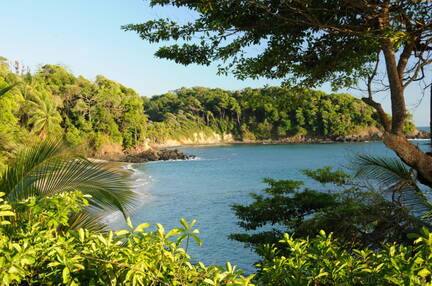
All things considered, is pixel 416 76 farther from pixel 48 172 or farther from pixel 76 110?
pixel 76 110

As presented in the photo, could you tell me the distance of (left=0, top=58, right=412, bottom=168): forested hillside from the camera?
48625 mm

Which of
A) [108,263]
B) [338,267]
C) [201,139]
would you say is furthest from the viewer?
[201,139]

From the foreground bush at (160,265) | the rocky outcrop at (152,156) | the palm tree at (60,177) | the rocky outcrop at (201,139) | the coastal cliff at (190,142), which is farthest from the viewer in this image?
the rocky outcrop at (201,139)

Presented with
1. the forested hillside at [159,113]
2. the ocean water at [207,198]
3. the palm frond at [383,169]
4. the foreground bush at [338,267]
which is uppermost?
the forested hillside at [159,113]

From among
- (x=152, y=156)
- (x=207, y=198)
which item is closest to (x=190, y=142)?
(x=152, y=156)

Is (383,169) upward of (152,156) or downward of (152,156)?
upward

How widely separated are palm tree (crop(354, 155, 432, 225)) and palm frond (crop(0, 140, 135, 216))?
325 cm

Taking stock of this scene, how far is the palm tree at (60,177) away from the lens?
14.4 feet

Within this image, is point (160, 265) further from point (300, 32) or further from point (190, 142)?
point (190, 142)

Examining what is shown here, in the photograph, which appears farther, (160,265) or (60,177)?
(60,177)

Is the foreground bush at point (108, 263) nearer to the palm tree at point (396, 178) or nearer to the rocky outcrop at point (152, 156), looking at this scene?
the palm tree at point (396, 178)

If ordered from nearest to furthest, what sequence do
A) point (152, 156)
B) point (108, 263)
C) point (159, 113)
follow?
point (108, 263) < point (152, 156) < point (159, 113)

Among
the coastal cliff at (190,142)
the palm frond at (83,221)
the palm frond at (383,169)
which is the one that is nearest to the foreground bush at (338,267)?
the palm frond at (83,221)

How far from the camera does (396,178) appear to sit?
18.0 feet
